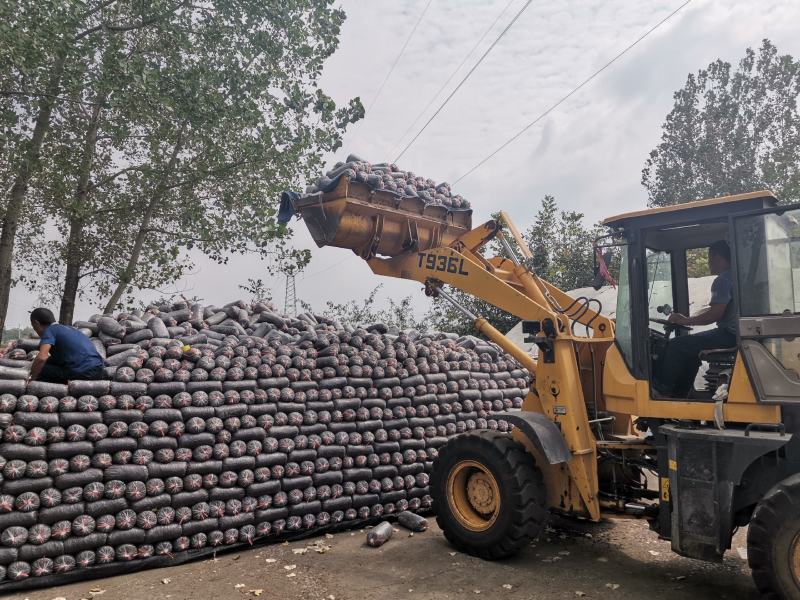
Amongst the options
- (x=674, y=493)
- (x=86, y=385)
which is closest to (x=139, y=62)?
(x=86, y=385)

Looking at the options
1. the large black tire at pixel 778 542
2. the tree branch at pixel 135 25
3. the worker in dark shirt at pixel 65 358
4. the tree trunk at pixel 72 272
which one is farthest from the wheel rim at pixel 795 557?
the tree trunk at pixel 72 272

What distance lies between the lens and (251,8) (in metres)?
11.1

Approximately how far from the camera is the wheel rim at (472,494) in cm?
534

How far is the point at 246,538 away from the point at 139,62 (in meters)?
7.97

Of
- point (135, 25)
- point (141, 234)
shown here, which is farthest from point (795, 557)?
point (141, 234)

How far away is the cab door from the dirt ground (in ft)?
5.53

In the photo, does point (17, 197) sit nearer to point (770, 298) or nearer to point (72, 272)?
point (72, 272)

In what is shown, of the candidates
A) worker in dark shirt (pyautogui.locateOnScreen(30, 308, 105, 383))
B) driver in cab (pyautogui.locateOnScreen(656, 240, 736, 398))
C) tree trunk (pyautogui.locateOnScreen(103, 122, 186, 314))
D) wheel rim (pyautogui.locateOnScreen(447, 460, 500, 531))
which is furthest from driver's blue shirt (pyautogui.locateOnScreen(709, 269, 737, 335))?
tree trunk (pyautogui.locateOnScreen(103, 122, 186, 314))

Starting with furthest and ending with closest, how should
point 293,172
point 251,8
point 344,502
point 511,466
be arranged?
point 293,172 < point 251,8 < point 344,502 < point 511,466

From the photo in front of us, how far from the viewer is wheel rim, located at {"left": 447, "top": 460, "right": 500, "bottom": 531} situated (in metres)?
5.34

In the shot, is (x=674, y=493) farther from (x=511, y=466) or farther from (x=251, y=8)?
(x=251, y=8)

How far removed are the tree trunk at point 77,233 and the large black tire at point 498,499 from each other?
9.78 m

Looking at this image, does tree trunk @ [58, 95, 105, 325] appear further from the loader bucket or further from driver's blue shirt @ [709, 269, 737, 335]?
driver's blue shirt @ [709, 269, 737, 335]

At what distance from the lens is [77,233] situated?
43.4 feet
